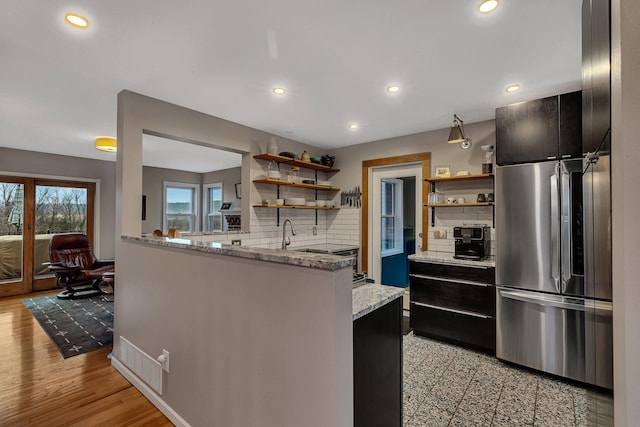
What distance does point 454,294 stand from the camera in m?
3.04

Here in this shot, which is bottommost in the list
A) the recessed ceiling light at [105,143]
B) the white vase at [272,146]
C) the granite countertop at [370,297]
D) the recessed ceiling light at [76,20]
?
the granite countertop at [370,297]

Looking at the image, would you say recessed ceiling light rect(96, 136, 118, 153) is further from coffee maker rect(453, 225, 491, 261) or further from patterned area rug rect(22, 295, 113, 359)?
coffee maker rect(453, 225, 491, 261)

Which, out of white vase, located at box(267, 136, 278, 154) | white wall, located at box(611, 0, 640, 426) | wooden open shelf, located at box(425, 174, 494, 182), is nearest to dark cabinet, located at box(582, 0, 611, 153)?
white wall, located at box(611, 0, 640, 426)

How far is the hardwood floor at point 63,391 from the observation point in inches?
77.5

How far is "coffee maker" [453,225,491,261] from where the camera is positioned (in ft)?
10.0

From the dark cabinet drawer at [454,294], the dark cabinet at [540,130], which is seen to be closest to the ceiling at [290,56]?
the dark cabinet at [540,130]

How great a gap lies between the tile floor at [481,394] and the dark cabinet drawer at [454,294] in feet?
1.51

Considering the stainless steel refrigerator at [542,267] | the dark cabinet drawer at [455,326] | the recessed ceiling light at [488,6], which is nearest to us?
the recessed ceiling light at [488,6]

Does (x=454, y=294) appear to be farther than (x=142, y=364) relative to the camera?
Yes

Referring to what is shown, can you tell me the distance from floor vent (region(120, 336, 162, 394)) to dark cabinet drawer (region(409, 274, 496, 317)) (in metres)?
2.52

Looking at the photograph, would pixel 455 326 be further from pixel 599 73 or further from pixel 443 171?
pixel 599 73

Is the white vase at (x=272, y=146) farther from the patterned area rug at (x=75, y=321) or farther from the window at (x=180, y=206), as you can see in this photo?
the window at (x=180, y=206)

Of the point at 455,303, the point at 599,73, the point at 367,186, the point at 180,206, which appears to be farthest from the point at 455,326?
the point at 180,206

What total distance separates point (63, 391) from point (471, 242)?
382cm
